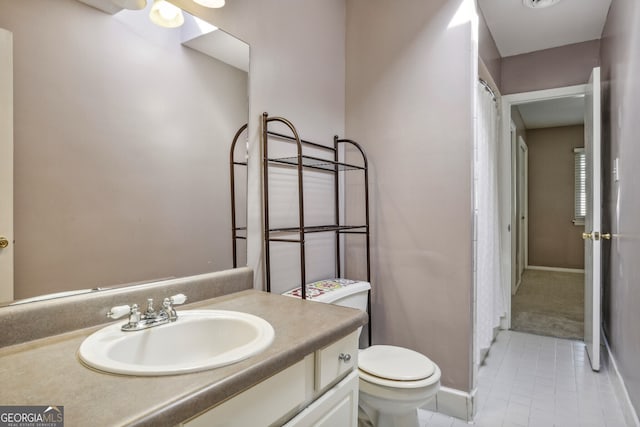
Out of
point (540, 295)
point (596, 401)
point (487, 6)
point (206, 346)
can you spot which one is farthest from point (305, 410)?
point (540, 295)

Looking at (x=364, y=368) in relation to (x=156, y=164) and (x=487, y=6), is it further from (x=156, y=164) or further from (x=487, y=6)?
(x=487, y=6)

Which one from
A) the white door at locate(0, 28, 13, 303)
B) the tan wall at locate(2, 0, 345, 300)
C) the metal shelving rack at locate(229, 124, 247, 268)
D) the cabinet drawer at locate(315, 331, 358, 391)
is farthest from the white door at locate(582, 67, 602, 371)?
the white door at locate(0, 28, 13, 303)

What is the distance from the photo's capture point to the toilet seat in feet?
4.70

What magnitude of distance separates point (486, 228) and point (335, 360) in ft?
6.20

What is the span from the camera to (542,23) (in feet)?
8.97

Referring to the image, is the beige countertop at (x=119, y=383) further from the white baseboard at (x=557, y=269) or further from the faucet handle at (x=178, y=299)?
the white baseboard at (x=557, y=269)

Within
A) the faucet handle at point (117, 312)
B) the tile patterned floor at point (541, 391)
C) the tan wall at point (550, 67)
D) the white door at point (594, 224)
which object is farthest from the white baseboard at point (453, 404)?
the tan wall at point (550, 67)

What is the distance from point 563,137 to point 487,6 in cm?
Result: 452

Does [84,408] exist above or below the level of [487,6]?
below

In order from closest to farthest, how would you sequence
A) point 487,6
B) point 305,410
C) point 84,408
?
point 84,408 < point 305,410 < point 487,6

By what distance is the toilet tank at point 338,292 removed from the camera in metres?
1.76

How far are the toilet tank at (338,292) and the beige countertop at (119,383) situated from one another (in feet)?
2.36

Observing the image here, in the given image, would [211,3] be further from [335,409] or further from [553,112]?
[553,112]

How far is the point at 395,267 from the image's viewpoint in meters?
2.09
